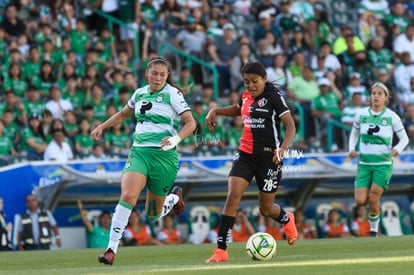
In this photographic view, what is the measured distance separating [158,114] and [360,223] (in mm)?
12133

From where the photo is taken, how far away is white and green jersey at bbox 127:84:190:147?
1512 cm

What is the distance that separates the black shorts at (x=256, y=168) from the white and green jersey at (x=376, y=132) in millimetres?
5008

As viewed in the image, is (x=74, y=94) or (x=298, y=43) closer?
(x=74, y=94)

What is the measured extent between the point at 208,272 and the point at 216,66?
1535 cm

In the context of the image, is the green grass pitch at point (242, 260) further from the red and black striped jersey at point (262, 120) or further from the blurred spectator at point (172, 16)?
the blurred spectator at point (172, 16)

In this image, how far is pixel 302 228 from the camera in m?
25.8

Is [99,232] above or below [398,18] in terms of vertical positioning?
below

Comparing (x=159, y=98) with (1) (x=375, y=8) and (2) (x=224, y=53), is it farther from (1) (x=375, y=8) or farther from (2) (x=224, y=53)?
(1) (x=375, y=8)

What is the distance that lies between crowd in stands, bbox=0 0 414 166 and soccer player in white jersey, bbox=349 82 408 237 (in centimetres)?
249

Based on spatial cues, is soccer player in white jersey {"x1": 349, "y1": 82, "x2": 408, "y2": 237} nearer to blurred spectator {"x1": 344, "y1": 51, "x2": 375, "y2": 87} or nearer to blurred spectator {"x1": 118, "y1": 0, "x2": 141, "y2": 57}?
blurred spectator {"x1": 118, "y1": 0, "x2": 141, "y2": 57}

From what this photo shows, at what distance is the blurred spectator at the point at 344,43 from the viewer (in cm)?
3064

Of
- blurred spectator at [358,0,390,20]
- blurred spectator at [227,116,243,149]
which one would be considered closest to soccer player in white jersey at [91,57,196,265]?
blurred spectator at [227,116,243,149]

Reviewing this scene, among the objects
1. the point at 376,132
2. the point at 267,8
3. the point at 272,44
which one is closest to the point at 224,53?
the point at 272,44

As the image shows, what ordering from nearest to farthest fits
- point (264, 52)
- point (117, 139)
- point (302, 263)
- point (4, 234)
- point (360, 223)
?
point (302, 263)
point (4, 234)
point (117, 139)
point (360, 223)
point (264, 52)
